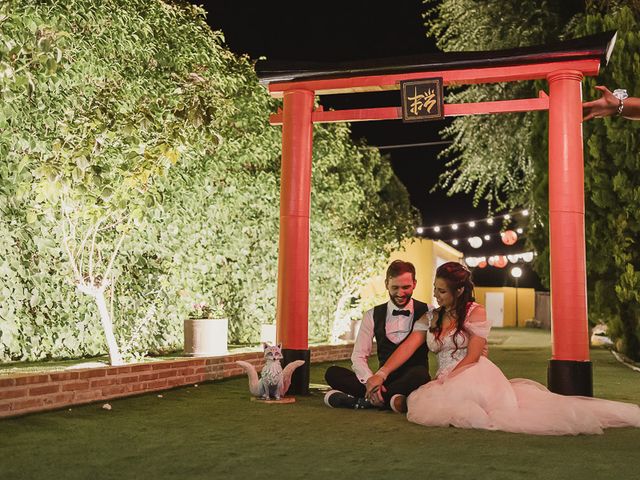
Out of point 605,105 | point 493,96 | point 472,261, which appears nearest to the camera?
point 605,105

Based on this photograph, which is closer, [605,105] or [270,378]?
[270,378]

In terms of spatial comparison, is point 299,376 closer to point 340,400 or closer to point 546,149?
point 340,400

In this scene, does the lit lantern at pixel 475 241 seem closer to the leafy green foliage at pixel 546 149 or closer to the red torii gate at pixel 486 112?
the leafy green foliage at pixel 546 149

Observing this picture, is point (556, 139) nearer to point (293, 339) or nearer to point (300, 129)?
point (300, 129)

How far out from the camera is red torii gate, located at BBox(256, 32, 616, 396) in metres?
6.18

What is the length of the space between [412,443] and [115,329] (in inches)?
183

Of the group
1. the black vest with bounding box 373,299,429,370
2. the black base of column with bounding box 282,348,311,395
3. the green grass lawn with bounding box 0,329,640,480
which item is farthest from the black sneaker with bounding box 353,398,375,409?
the black base of column with bounding box 282,348,311,395

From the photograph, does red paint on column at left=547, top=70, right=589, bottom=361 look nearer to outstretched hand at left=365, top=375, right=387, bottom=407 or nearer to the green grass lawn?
the green grass lawn

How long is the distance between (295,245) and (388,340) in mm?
1470

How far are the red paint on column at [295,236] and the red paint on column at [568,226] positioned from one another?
2.17m

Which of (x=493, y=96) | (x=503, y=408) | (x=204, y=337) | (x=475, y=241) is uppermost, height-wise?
(x=493, y=96)

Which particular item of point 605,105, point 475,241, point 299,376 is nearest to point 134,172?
point 299,376

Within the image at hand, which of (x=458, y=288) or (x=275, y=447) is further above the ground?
(x=458, y=288)

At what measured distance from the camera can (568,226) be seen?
6.19 m
